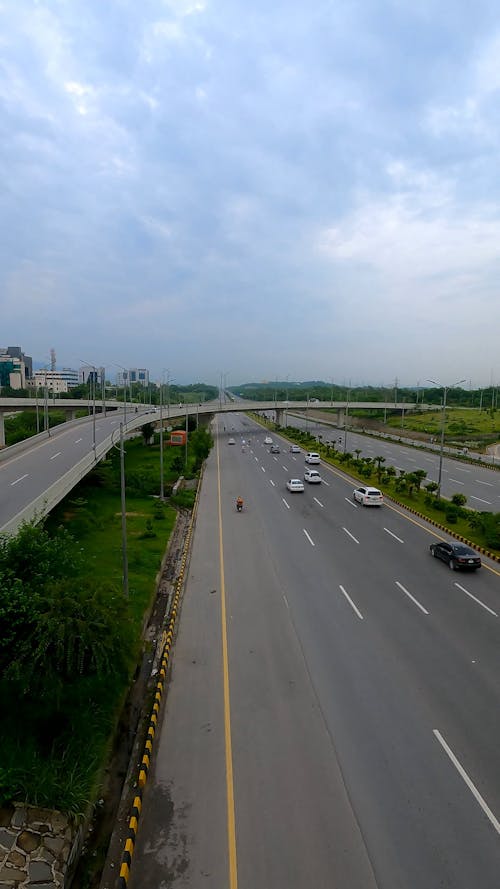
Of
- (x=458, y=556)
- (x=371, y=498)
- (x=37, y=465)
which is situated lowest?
(x=371, y=498)

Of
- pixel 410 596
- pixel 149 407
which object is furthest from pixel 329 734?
pixel 149 407

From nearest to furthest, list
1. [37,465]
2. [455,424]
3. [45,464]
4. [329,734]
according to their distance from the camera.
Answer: [329,734] < [37,465] < [45,464] < [455,424]

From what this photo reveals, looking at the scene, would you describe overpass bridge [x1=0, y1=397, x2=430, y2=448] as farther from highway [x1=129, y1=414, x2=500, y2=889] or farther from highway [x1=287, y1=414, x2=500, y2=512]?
highway [x1=129, y1=414, x2=500, y2=889]

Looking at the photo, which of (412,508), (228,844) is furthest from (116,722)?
(412,508)

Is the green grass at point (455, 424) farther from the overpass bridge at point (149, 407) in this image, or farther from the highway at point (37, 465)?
the highway at point (37, 465)

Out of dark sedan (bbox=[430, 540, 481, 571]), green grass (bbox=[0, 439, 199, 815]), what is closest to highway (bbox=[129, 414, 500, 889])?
dark sedan (bbox=[430, 540, 481, 571])

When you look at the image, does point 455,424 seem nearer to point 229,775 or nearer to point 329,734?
point 329,734

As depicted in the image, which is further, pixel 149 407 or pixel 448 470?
pixel 149 407
